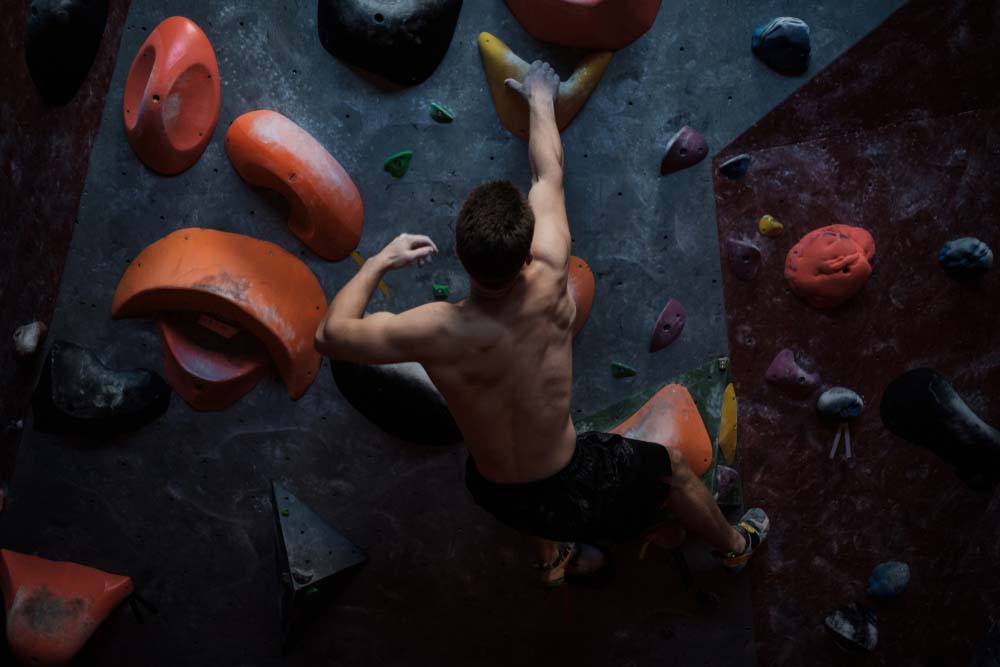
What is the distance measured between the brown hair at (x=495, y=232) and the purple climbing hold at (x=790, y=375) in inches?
52.5

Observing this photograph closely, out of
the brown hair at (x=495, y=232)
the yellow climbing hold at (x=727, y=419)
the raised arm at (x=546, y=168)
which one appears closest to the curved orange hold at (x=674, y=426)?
the yellow climbing hold at (x=727, y=419)

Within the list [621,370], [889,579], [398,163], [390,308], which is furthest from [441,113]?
[889,579]

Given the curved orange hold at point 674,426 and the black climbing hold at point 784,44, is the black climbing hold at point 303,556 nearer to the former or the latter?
the curved orange hold at point 674,426

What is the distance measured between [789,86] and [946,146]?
586 mm

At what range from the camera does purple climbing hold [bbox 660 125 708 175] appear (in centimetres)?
316

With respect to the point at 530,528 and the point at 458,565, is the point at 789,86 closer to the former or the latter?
the point at 530,528

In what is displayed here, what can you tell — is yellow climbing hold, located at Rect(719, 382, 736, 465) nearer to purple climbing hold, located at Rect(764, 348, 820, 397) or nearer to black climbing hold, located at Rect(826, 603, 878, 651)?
purple climbing hold, located at Rect(764, 348, 820, 397)

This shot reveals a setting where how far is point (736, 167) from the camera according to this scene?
10.5ft

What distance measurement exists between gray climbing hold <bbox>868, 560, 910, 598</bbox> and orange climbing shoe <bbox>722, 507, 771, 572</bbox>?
426 mm

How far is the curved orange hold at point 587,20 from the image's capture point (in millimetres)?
2971

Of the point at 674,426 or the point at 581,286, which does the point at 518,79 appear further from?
the point at 674,426

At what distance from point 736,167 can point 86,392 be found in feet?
7.51

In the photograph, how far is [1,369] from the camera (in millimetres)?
2988

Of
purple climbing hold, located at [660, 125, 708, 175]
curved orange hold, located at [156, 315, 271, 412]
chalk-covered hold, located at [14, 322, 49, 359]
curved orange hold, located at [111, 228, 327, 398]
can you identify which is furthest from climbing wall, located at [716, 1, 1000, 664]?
chalk-covered hold, located at [14, 322, 49, 359]
